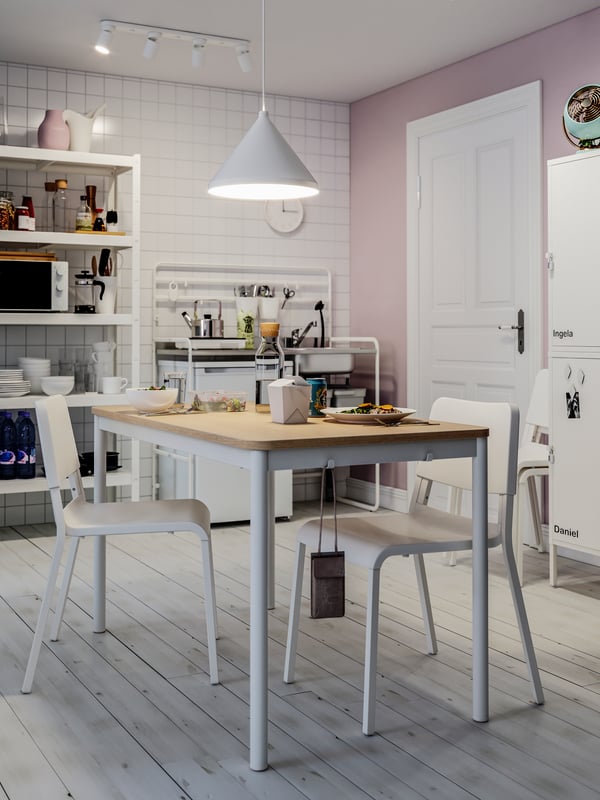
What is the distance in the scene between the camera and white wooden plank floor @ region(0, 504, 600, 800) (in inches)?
83.4

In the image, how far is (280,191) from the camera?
315 centimetres

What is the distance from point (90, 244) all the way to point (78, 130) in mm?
586

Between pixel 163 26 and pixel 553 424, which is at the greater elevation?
pixel 163 26

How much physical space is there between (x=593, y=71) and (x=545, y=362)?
1.32 meters

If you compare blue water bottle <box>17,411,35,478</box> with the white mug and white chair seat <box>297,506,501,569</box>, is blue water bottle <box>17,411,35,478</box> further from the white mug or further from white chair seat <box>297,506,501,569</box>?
white chair seat <box>297,506,501,569</box>

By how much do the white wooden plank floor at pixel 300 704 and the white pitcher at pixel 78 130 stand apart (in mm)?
2235

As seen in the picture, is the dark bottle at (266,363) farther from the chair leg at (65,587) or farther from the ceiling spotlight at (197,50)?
the ceiling spotlight at (197,50)

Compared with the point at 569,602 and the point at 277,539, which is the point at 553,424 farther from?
the point at 277,539

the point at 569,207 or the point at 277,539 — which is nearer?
the point at 569,207

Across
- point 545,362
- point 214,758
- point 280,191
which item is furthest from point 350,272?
point 214,758

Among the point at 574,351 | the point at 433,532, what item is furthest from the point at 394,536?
the point at 574,351

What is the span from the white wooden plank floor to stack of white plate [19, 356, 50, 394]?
1251 mm

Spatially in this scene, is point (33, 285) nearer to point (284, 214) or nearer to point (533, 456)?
point (284, 214)

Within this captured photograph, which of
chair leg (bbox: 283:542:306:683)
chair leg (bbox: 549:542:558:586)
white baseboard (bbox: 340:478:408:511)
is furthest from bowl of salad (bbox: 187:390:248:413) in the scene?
white baseboard (bbox: 340:478:408:511)
